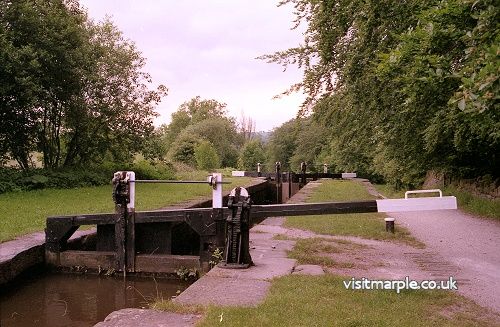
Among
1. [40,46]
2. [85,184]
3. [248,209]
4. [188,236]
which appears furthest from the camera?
[85,184]

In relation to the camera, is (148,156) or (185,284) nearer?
(185,284)

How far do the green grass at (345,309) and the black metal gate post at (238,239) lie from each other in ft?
2.79

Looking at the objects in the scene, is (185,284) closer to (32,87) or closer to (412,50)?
(412,50)

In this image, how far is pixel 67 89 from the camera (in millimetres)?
16984

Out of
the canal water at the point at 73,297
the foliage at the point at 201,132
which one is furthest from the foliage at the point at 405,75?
the foliage at the point at 201,132

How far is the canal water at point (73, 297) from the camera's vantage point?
5258mm

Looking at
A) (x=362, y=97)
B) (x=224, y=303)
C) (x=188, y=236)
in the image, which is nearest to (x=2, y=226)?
(x=188, y=236)

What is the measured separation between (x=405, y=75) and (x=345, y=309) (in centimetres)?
207

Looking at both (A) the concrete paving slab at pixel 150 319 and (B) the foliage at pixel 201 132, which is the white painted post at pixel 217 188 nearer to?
(A) the concrete paving slab at pixel 150 319

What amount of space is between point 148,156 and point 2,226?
42.3 ft

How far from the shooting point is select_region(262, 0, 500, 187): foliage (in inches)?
135

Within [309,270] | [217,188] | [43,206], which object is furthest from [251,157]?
[309,270]

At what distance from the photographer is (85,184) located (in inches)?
673

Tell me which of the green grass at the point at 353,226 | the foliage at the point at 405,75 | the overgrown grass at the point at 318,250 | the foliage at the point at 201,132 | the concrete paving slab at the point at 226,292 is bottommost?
the concrete paving slab at the point at 226,292
